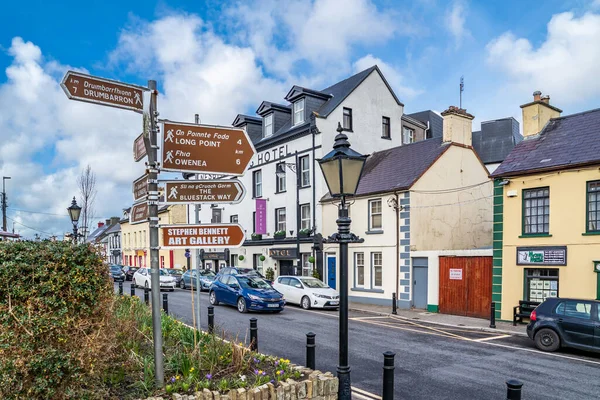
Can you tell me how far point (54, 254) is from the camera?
475 cm

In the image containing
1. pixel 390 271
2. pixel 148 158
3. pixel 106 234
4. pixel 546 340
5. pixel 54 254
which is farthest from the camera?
pixel 106 234

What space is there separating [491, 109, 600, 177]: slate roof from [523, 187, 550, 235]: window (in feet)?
2.88

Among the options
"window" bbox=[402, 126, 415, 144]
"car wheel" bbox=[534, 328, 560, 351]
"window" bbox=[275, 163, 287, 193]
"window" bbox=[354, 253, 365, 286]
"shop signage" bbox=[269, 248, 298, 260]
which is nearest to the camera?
"car wheel" bbox=[534, 328, 560, 351]

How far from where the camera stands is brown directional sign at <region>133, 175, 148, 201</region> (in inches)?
212

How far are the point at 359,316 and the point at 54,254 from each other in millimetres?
14769

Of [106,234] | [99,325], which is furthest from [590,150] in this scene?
[106,234]

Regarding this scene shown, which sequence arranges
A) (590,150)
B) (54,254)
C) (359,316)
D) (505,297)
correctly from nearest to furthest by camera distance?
(54,254) → (590,150) → (505,297) → (359,316)

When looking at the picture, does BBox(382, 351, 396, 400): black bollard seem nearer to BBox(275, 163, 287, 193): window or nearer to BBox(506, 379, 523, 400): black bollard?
BBox(506, 379, 523, 400): black bollard

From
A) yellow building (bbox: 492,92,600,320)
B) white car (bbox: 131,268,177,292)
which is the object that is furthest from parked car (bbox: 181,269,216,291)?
yellow building (bbox: 492,92,600,320)

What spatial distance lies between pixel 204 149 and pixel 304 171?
2192cm

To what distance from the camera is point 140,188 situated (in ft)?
18.3

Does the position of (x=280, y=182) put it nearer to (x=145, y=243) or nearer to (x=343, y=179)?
(x=343, y=179)

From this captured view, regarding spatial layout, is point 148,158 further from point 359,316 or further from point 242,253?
point 242,253

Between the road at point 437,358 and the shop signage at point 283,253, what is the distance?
10.5m
